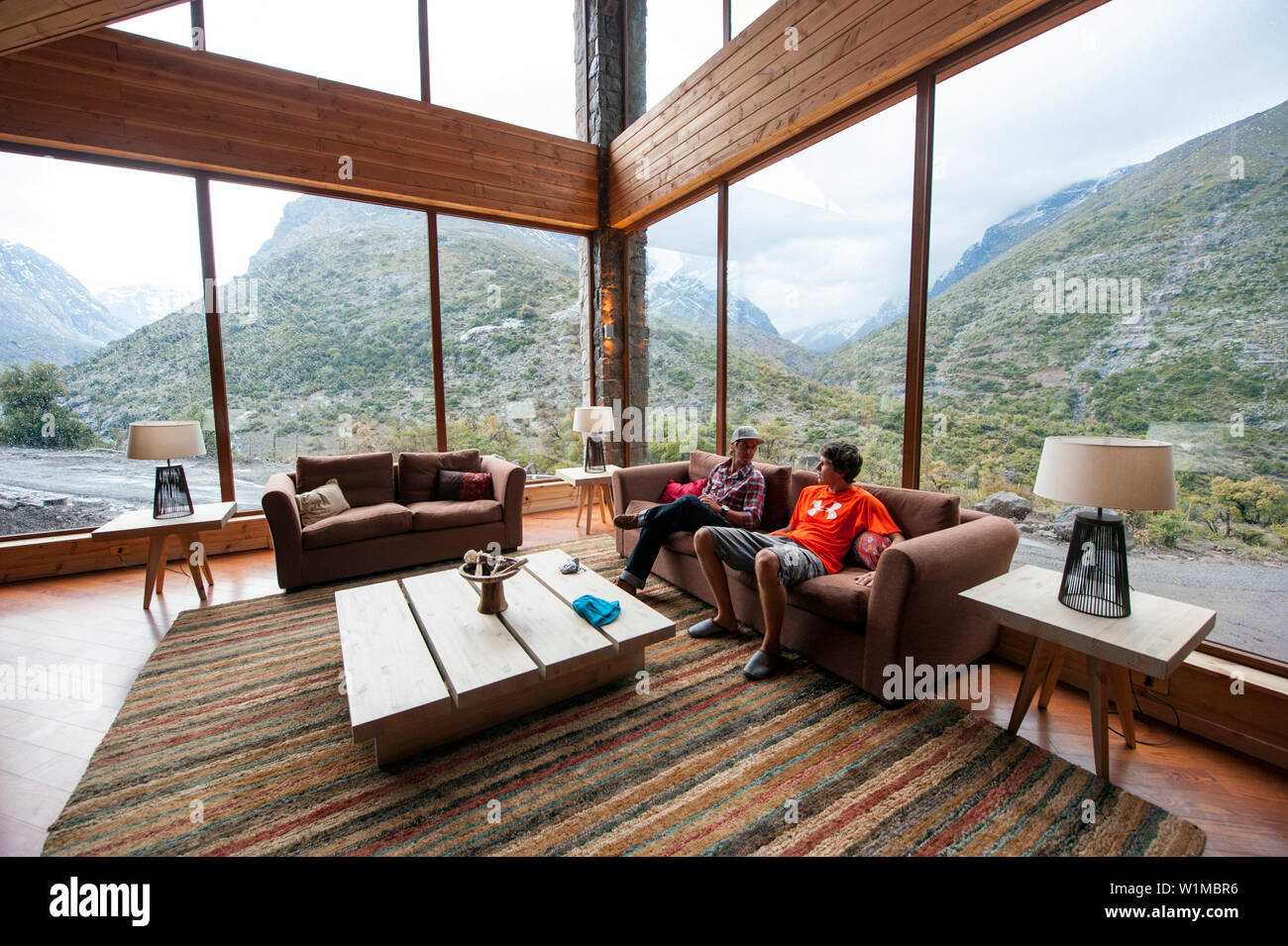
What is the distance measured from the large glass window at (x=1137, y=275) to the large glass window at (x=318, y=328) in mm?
4312

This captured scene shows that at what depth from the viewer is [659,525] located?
10.3 feet

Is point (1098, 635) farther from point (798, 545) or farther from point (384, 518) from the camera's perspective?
point (384, 518)

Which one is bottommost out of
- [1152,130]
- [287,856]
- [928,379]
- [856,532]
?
[287,856]

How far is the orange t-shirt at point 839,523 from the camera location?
8.41 ft

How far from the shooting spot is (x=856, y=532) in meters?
2.62

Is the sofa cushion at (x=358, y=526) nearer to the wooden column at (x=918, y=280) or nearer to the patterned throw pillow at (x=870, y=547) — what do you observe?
the patterned throw pillow at (x=870, y=547)

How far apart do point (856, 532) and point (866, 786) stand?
47.0 inches

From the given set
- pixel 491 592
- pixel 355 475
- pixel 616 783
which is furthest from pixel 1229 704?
pixel 355 475

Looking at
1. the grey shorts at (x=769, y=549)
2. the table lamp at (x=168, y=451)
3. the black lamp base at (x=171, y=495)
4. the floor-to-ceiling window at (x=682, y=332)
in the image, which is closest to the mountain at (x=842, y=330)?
the floor-to-ceiling window at (x=682, y=332)
